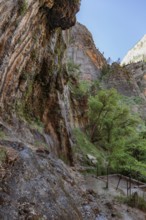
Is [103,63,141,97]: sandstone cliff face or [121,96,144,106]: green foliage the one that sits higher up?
[103,63,141,97]: sandstone cliff face

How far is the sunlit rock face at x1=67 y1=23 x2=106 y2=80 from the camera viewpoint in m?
59.3

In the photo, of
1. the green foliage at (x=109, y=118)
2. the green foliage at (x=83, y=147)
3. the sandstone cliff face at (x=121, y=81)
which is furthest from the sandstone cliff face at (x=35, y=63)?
the sandstone cliff face at (x=121, y=81)

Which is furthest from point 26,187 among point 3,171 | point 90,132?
point 90,132

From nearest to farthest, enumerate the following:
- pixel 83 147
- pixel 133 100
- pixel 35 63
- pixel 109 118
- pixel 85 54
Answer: pixel 35 63
pixel 83 147
pixel 109 118
pixel 133 100
pixel 85 54

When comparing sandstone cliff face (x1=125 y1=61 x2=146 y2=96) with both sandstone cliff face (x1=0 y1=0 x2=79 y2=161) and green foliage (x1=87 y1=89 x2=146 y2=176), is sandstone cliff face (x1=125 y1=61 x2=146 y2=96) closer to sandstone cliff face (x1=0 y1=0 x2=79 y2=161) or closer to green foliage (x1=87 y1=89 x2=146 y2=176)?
green foliage (x1=87 y1=89 x2=146 y2=176)

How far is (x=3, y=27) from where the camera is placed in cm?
1237

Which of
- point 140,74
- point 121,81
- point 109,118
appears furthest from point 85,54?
point 109,118

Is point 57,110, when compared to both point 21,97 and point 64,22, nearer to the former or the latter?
point 21,97

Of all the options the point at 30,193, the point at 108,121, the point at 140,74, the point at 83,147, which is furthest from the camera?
the point at 140,74

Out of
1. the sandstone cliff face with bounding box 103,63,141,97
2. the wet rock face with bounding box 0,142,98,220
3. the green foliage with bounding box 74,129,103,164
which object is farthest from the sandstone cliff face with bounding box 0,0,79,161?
the sandstone cliff face with bounding box 103,63,141,97

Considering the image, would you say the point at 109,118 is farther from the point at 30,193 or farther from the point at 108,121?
the point at 30,193

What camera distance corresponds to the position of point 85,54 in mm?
61969

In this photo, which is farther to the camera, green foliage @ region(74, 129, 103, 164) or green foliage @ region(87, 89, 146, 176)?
green foliage @ region(87, 89, 146, 176)

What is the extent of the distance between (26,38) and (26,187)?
1067cm
